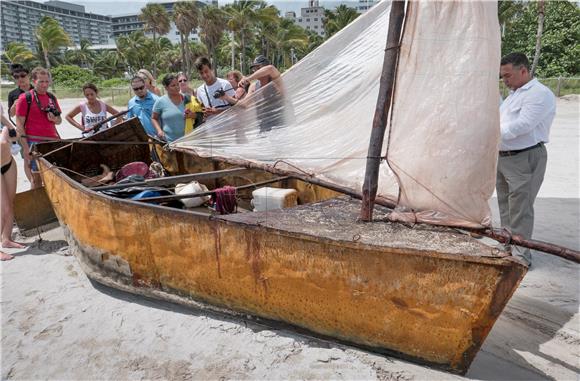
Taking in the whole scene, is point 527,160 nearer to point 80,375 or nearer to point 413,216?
point 413,216

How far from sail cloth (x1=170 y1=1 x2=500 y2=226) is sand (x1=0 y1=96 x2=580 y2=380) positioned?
3.31 ft

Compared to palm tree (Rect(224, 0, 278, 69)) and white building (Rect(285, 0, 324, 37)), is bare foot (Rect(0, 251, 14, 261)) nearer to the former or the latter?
palm tree (Rect(224, 0, 278, 69))

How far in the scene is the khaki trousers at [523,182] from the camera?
371 cm

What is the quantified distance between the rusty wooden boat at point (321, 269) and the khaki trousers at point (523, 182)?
5.30ft

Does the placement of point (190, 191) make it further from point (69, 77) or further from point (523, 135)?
point (69, 77)

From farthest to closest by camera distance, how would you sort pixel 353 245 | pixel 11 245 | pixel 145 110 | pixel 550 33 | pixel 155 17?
pixel 155 17 → pixel 550 33 → pixel 145 110 → pixel 11 245 → pixel 353 245

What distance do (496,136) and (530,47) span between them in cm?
2485

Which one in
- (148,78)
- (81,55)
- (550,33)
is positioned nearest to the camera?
(148,78)

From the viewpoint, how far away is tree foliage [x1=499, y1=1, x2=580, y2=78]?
2155 cm

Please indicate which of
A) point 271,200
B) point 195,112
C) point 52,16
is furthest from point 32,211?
point 52,16

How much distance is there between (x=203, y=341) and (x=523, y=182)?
3.03m

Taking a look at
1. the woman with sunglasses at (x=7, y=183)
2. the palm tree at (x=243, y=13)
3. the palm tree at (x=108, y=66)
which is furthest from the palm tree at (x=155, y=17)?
the woman with sunglasses at (x=7, y=183)

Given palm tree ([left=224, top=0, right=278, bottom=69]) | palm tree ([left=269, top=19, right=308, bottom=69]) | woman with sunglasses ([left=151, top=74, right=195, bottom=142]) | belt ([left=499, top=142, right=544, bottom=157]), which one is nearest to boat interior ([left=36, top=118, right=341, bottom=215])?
woman with sunglasses ([left=151, top=74, right=195, bottom=142])

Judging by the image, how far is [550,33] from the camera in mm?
22375
